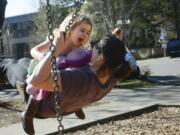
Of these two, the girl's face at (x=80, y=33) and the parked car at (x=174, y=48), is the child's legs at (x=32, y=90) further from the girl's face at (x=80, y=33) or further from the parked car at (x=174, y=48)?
the parked car at (x=174, y=48)

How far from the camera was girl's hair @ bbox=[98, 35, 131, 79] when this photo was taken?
2.81 meters

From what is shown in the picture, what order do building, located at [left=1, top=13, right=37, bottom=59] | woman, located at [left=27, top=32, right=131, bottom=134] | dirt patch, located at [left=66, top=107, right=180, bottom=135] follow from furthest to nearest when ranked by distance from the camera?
building, located at [left=1, top=13, right=37, bottom=59], dirt patch, located at [left=66, top=107, right=180, bottom=135], woman, located at [left=27, top=32, right=131, bottom=134]

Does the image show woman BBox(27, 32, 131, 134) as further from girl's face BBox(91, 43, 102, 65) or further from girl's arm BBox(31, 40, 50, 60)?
girl's arm BBox(31, 40, 50, 60)

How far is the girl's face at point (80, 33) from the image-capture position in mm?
2912

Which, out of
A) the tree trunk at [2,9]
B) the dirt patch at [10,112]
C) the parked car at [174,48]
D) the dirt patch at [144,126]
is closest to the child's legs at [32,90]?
the tree trunk at [2,9]

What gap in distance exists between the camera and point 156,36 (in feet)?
146

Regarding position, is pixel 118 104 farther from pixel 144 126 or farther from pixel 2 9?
pixel 2 9

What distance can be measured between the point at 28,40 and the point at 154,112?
4202 cm

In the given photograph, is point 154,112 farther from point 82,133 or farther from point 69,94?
point 69,94

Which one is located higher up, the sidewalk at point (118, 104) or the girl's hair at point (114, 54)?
the girl's hair at point (114, 54)

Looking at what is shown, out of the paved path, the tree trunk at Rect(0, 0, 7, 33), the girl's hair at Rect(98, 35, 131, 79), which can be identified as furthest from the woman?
the paved path

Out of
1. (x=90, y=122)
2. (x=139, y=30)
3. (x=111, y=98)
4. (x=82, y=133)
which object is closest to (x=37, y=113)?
(x=82, y=133)

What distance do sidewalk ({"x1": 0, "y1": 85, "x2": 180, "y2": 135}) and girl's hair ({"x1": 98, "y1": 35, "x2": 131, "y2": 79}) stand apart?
5257 mm

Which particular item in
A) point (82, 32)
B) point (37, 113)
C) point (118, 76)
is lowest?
point (37, 113)
